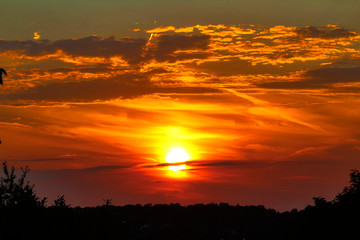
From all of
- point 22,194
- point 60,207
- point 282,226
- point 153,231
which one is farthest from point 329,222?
point 153,231

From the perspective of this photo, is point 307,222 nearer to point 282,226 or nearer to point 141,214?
point 282,226

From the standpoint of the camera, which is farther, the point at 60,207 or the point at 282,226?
the point at 282,226

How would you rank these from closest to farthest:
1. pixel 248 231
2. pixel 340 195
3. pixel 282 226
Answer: pixel 340 195 → pixel 282 226 → pixel 248 231

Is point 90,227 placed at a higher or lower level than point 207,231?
lower

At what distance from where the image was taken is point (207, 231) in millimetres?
193875

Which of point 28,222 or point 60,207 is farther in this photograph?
point 60,207

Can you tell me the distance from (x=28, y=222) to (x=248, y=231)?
147m

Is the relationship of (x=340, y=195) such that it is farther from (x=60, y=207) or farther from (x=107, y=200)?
(x=60, y=207)

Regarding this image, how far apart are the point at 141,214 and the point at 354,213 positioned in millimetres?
140079

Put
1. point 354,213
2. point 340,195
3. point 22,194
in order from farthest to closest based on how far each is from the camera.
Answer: point 340,195 < point 354,213 < point 22,194

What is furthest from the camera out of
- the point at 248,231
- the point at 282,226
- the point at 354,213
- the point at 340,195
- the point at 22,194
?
the point at 248,231

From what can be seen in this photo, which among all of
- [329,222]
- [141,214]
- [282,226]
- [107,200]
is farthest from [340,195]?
[141,214]

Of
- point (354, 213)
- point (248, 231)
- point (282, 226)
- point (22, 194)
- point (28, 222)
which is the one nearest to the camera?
point (28, 222)

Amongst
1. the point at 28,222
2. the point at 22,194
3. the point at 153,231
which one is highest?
the point at 153,231
